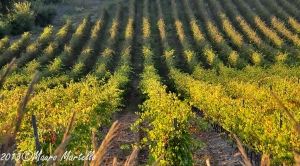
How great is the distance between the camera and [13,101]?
11250 mm

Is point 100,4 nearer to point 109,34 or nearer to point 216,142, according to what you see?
point 109,34

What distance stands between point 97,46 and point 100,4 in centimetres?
1914

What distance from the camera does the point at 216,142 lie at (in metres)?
13.9

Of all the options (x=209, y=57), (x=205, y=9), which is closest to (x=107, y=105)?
(x=209, y=57)

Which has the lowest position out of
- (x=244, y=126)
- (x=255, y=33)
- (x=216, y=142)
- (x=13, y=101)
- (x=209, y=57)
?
(x=216, y=142)

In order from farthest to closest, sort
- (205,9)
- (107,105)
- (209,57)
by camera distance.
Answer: (205,9)
(209,57)
(107,105)

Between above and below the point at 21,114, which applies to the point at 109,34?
above

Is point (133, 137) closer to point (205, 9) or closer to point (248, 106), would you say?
point (248, 106)

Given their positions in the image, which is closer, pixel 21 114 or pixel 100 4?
→ pixel 21 114

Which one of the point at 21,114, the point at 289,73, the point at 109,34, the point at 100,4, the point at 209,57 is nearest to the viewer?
the point at 21,114

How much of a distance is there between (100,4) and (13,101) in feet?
138

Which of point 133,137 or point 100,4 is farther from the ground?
point 100,4

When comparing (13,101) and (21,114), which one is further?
(13,101)

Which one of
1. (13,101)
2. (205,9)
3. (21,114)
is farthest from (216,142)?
(205,9)
